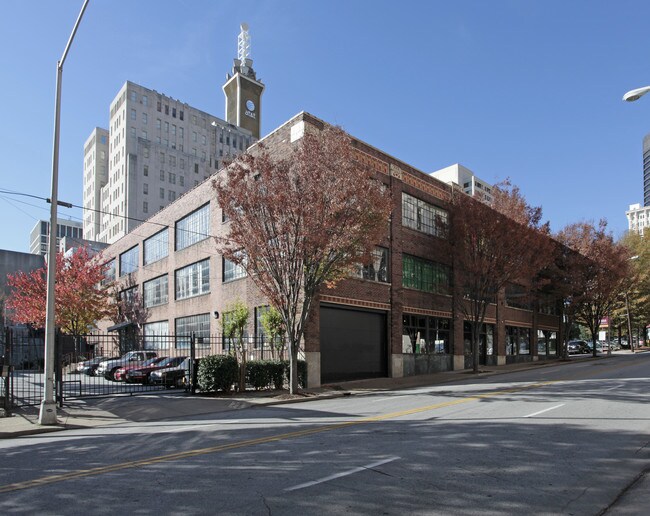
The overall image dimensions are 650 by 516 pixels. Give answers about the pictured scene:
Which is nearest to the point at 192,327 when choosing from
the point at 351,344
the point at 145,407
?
the point at 351,344

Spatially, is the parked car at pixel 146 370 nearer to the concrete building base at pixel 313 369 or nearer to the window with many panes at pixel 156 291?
the concrete building base at pixel 313 369

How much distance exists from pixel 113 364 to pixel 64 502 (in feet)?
77.9

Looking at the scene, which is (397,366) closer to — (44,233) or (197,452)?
(197,452)

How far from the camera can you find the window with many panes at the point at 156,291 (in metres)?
37.0

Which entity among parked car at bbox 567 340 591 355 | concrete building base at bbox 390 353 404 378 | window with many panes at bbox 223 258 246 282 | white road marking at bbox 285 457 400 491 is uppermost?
window with many panes at bbox 223 258 246 282

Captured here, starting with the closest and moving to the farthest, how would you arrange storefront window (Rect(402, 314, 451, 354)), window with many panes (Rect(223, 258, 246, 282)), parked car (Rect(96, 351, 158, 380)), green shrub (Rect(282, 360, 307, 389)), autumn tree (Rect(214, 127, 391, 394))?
autumn tree (Rect(214, 127, 391, 394)) → green shrub (Rect(282, 360, 307, 389)) → parked car (Rect(96, 351, 158, 380)) → window with many panes (Rect(223, 258, 246, 282)) → storefront window (Rect(402, 314, 451, 354))

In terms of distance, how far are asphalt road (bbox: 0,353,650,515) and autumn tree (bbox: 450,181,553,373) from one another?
16.6m

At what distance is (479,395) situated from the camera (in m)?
16.6

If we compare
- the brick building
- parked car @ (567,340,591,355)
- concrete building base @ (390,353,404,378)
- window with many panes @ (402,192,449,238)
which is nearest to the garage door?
the brick building

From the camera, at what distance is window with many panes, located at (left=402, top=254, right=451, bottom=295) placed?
28.9 m

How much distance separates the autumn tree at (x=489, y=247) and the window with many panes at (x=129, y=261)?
2548 centimetres

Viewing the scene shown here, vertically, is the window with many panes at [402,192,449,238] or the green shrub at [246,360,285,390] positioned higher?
the window with many panes at [402,192,449,238]

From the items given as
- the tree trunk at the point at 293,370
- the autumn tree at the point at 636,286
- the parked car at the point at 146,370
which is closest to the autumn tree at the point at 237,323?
the parked car at the point at 146,370

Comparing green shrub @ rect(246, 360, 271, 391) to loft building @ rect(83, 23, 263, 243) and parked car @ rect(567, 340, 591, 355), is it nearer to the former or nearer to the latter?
parked car @ rect(567, 340, 591, 355)
